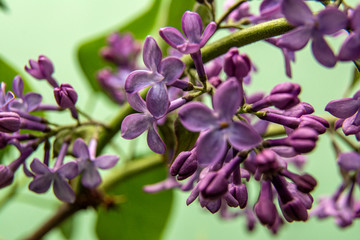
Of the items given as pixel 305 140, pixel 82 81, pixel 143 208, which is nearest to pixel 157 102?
pixel 305 140

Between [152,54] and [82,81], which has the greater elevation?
[152,54]

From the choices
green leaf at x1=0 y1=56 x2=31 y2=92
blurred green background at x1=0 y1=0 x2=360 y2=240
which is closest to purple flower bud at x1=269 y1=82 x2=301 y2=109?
green leaf at x1=0 y1=56 x2=31 y2=92

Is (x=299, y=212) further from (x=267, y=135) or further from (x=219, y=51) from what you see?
(x=267, y=135)

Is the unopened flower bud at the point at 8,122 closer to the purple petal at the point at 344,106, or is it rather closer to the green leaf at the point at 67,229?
the purple petal at the point at 344,106

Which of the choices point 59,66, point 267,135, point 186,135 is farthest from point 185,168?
point 59,66

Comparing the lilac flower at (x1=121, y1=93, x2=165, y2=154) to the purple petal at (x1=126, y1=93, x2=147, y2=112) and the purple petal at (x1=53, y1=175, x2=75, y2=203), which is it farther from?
the purple petal at (x1=53, y1=175, x2=75, y2=203)

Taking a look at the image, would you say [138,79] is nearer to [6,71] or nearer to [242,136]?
[242,136]
